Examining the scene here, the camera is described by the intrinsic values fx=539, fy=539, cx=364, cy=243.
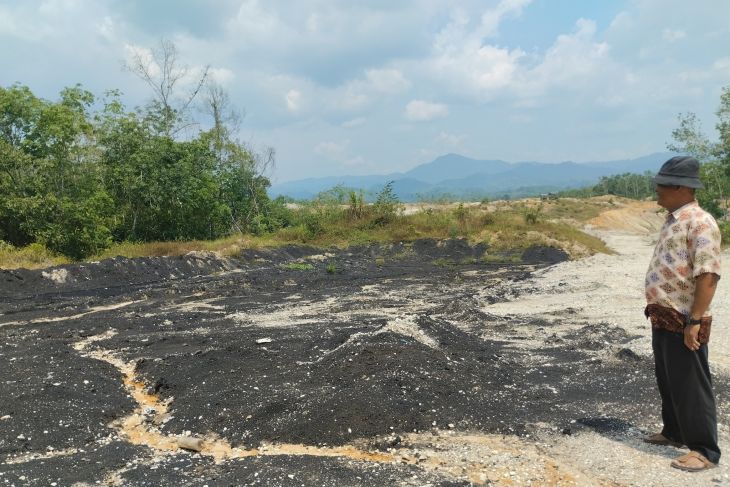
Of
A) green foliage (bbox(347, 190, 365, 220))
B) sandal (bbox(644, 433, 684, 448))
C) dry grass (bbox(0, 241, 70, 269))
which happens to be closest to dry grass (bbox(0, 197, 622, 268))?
green foliage (bbox(347, 190, 365, 220))

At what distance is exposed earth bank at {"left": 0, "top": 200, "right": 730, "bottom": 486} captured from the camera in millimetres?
4129

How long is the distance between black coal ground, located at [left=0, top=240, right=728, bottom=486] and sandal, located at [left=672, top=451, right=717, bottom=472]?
814 millimetres

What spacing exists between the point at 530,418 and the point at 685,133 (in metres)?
29.5

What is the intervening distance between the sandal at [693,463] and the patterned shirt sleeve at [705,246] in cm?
129

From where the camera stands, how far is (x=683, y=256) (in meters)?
3.73

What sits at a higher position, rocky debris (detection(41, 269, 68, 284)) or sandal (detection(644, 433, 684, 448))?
rocky debris (detection(41, 269, 68, 284))

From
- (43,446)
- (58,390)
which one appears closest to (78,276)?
(58,390)

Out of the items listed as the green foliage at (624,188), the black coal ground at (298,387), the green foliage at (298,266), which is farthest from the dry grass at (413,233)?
the green foliage at (624,188)

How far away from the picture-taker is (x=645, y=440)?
430 centimetres

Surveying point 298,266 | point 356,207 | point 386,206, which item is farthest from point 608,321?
point 356,207

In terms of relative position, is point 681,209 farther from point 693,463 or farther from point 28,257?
point 28,257

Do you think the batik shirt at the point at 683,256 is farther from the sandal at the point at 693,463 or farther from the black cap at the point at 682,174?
the sandal at the point at 693,463

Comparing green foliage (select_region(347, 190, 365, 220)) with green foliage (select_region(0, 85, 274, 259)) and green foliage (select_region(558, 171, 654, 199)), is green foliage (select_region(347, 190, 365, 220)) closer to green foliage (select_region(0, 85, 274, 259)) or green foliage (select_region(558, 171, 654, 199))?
green foliage (select_region(0, 85, 274, 259))

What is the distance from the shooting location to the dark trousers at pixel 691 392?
12.2ft
